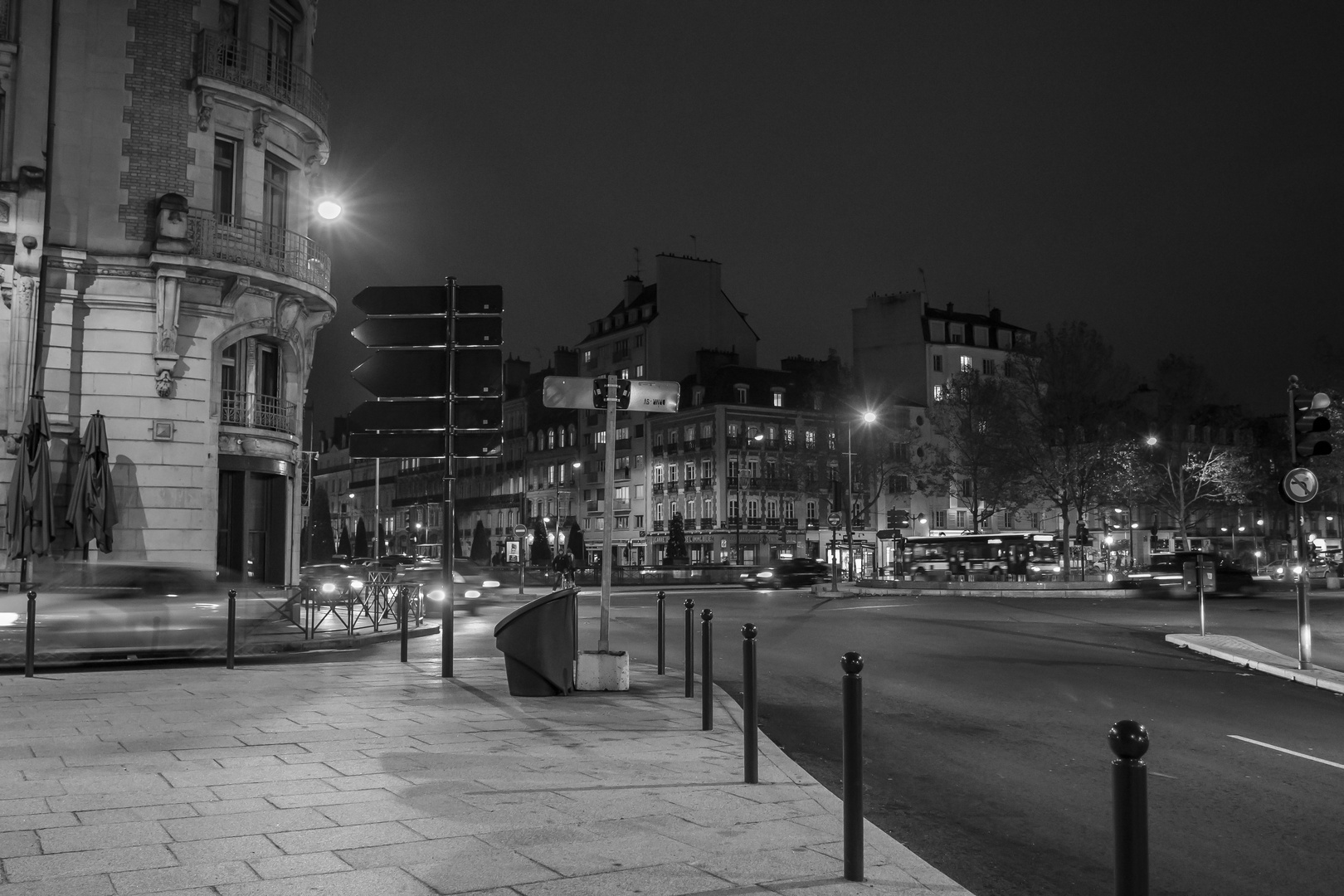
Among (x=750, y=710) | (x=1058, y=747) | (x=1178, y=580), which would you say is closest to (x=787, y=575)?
(x=1178, y=580)

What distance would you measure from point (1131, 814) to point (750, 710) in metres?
4.03

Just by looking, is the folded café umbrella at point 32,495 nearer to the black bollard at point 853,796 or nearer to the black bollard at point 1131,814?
the black bollard at point 853,796

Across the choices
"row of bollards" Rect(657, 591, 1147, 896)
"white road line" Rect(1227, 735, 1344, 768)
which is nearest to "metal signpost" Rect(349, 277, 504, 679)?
"row of bollards" Rect(657, 591, 1147, 896)

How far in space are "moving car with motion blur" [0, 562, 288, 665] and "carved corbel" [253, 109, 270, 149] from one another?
1272 cm

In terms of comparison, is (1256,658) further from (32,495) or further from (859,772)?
(32,495)

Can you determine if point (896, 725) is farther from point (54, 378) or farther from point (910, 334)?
point (910, 334)

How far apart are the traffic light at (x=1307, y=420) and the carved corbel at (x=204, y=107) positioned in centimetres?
2137

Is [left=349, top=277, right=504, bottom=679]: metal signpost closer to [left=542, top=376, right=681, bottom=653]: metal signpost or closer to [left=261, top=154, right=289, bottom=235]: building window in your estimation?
[left=542, top=376, right=681, bottom=653]: metal signpost

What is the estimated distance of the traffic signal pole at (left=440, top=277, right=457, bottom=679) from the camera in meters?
13.5

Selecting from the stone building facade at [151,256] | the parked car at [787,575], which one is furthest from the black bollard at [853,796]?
the parked car at [787,575]

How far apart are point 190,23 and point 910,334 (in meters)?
69.8

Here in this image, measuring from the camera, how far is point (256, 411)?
26.0 m

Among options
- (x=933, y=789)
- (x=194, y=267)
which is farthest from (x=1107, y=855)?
(x=194, y=267)

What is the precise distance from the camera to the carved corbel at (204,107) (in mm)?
24219
